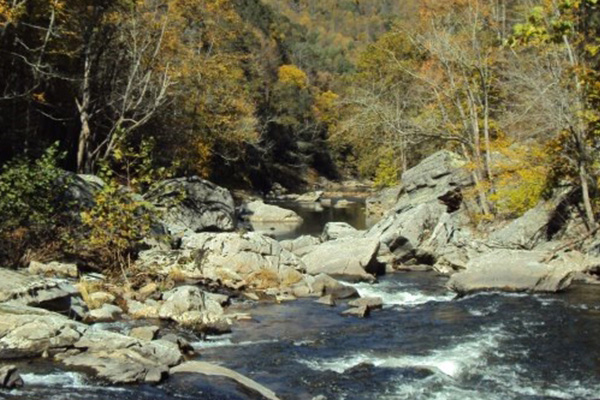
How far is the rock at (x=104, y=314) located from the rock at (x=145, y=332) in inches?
66.8

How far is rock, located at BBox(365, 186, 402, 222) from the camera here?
4147 centimetres

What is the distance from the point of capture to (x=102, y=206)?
1794cm

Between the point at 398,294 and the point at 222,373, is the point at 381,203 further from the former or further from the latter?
the point at 222,373

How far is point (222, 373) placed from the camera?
1020 cm

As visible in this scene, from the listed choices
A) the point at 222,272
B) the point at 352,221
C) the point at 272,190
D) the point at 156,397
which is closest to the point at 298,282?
the point at 222,272

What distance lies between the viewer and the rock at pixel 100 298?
1468cm

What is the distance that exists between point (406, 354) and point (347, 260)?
8.99m

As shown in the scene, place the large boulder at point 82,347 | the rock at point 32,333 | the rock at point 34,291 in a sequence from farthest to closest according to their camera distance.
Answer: the rock at point 34,291 < the rock at point 32,333 < the large boulder at point 82,347

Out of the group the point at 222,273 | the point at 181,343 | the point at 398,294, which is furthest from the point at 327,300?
the point at 181,343

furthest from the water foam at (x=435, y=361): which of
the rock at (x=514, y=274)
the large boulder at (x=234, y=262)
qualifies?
the large boulder at (x=234, y=262)

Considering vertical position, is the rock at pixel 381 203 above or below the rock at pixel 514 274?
below

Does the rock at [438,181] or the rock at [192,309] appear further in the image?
the rock at [438,181]

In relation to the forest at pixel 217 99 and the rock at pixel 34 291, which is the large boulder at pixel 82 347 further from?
the forest at pixel 217 99

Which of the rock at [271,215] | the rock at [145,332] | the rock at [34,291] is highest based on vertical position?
the rock at [34,291]
